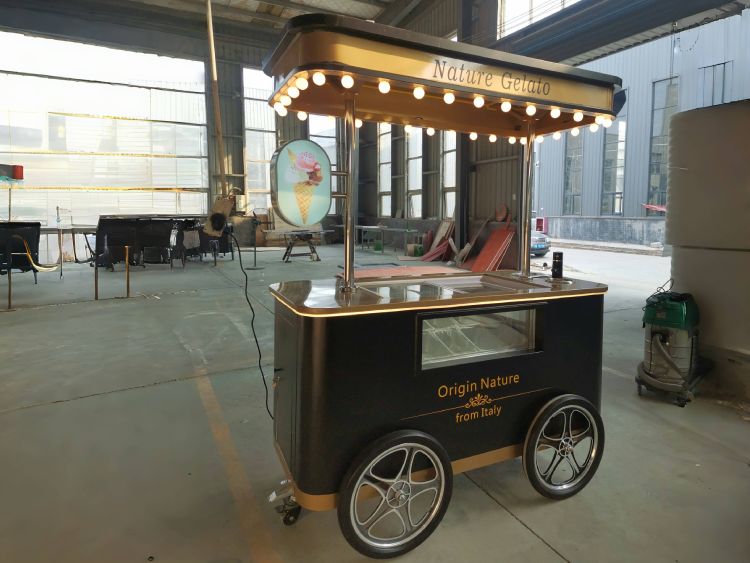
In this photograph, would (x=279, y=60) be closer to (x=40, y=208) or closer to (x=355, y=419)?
(x=355, y=419)

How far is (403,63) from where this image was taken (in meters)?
2.00

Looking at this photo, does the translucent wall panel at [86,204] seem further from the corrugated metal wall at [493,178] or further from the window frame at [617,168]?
the window frame at [617,168]

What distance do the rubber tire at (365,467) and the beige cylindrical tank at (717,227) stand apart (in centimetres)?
289

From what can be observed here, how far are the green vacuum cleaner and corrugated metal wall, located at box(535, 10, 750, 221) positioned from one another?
1685cm

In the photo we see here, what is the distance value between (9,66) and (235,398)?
576 inches

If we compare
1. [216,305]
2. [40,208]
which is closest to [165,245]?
[216,305]

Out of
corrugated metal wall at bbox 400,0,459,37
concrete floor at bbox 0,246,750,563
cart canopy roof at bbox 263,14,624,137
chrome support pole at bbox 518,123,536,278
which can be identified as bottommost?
concrete floor at bbox 0,246,750,563

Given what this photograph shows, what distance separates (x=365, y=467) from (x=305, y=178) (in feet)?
4.44

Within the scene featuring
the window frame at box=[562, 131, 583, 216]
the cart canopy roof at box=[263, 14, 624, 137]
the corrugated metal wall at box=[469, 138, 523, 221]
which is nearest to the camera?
the cart canopy roof at box=[263, 14, 624, 137]

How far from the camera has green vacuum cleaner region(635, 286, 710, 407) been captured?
356cm

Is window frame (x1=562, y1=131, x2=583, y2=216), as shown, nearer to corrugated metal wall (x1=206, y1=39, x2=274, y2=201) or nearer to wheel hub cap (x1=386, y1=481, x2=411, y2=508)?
corrugated metal wall (x1=206, y1=39, x2=274, y2=201)

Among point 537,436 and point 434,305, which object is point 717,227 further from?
point 434,305

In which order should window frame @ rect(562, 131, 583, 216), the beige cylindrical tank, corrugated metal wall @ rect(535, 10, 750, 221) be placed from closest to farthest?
1. the beige cylindrical tank
2. corrugated metal wall @ rect(535, 10, 750, 221)
3. window frame @ rect(562, 131, 583, 216)

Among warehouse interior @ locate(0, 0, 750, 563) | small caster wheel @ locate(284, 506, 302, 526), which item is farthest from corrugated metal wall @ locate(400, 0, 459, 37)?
small caster wheel @ locate(284, 506, 302, 526)
